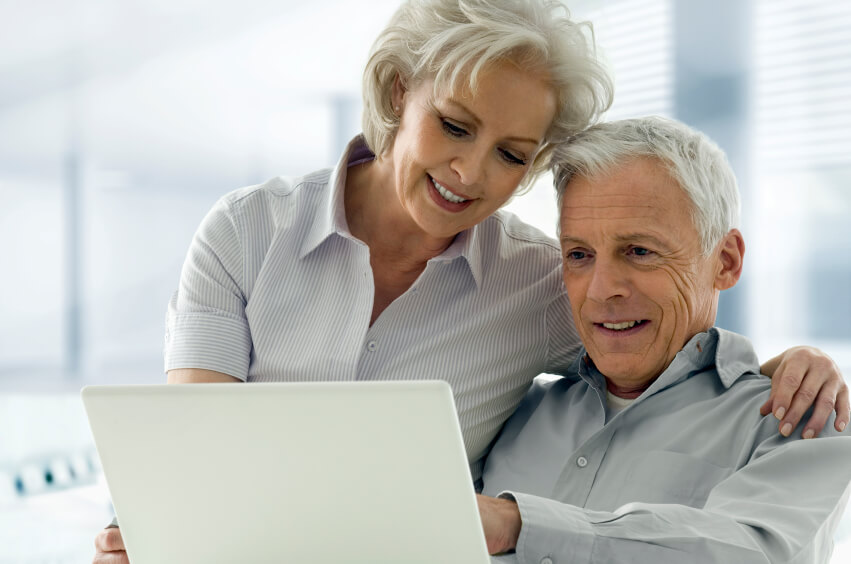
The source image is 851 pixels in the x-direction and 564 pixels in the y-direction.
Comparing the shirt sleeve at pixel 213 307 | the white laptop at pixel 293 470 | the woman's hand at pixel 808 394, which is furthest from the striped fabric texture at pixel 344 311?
the white laptop at pixel 293 470

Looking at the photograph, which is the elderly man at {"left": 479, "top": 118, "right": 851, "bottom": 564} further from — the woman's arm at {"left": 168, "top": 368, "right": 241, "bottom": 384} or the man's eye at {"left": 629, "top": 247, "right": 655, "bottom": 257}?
the woman's arm at {"left": 168, "top": 368, "right": 241, "bottom": 384}

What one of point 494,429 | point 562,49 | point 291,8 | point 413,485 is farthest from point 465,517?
point 291,8

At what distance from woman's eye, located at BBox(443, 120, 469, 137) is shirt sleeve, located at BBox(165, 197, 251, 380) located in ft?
1.48

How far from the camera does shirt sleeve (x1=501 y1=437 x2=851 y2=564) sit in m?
1.04

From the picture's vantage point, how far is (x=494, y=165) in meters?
1.53

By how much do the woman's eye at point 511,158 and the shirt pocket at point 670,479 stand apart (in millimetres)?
576

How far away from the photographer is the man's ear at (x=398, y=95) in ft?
5.53

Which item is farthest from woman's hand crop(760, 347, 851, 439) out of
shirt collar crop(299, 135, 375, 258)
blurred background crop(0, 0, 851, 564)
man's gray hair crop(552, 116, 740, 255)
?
blurred background crop(0, 0, 851, 564)

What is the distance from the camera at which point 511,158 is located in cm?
157

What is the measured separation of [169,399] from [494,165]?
817mm

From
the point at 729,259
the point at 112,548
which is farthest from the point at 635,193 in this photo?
the point at 112,548

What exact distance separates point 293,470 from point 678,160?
2.92 feet

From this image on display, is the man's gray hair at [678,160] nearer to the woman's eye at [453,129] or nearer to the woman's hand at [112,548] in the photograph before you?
the woman's eye at [453,129]

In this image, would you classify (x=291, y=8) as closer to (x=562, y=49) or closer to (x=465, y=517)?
(x=562, y=49)
